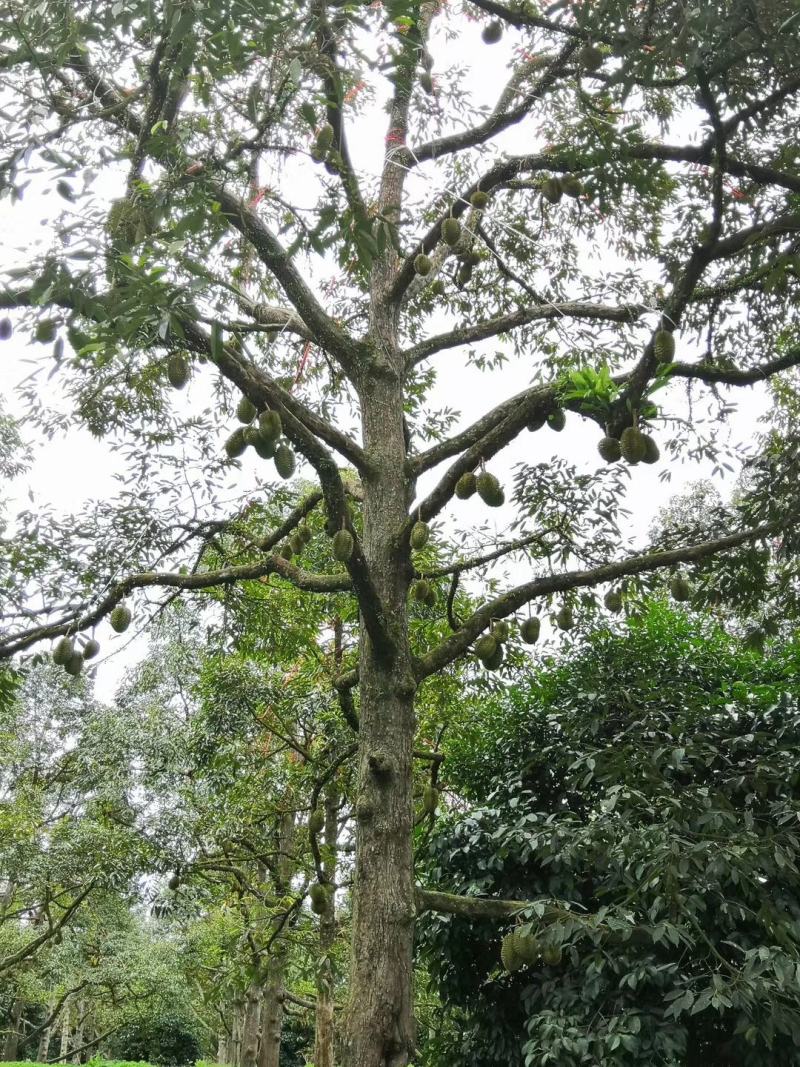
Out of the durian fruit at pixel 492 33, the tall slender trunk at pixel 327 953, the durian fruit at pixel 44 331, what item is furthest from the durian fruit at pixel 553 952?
the durian fruit at pixel 492 33

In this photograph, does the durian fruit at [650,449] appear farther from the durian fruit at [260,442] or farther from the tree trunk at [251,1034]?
the tree trunk at [251,1034]

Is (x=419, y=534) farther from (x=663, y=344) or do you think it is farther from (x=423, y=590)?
(x=663, y=344)

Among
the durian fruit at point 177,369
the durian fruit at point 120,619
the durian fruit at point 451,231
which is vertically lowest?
the durian fruit at point 120,619

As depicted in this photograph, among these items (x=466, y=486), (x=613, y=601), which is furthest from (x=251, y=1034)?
(x=466, y=486)

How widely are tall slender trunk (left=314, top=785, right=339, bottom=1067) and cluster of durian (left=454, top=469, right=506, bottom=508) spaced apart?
373 centimetres

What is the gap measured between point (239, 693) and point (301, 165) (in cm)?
477

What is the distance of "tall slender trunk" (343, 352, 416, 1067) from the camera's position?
3.52m

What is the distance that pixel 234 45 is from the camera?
7.53 feet

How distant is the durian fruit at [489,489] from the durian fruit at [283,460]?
35.7 inches

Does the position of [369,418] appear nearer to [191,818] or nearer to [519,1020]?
[519,1020]

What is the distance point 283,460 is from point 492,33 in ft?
7.84

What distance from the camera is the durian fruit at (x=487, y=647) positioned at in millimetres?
4246

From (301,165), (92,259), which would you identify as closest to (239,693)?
(301,165)

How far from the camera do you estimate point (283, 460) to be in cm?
360
